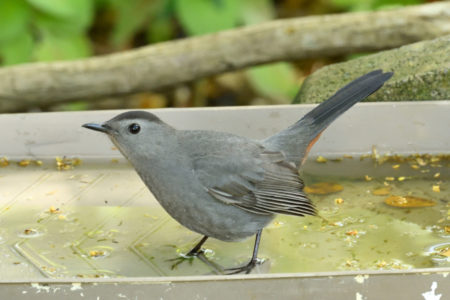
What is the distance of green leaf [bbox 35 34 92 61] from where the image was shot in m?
6.13

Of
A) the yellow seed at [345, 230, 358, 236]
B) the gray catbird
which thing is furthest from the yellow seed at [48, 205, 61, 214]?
the yellow seed at [345, 230, 358, 236]

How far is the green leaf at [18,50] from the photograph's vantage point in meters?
6.14

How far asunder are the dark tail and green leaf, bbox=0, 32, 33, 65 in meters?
3.27

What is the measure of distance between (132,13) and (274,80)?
123cm

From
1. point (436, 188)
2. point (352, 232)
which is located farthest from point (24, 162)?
point (436, 188)

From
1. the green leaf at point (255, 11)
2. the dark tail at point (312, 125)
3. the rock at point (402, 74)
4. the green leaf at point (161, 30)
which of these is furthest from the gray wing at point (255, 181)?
the green leaf at point (161, 30)

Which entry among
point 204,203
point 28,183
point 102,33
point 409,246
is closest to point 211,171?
point 204,203

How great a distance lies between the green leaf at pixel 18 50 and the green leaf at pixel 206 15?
1151mm

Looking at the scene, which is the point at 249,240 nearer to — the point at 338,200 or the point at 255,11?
the point at 338,200

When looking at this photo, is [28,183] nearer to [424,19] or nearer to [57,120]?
[57,120]

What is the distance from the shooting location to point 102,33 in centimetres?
801

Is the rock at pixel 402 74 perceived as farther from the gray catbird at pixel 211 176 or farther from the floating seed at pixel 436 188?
the gray catbird at pixel 211 176

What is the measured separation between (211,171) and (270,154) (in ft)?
1.04

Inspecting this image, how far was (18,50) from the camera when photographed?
6.15m
